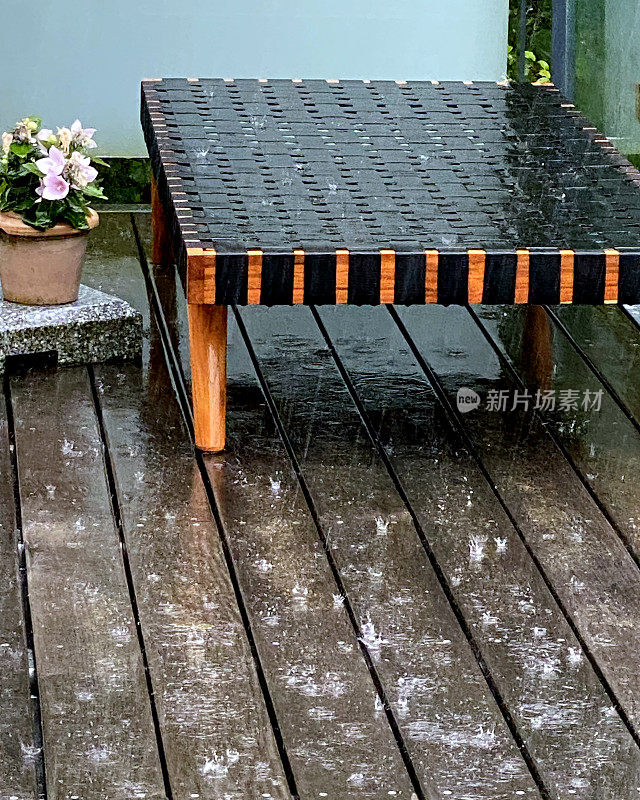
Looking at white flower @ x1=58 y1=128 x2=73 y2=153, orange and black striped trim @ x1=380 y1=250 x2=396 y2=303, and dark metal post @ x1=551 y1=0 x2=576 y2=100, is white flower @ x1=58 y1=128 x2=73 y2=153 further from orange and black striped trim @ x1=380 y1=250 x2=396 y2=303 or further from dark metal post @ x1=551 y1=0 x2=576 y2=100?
dark metal post @ x1=551 y1=0 x2=576 y2=100

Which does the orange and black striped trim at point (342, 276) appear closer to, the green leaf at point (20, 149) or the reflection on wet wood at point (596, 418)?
the reflection on wet wood at point (596, 418)

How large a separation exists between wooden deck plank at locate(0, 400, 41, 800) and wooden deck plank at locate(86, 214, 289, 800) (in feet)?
0.56

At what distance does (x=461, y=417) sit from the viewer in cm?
274

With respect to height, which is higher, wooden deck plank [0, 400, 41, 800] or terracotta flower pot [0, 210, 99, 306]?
terracotta flower pot [0, 210, 99, 306]

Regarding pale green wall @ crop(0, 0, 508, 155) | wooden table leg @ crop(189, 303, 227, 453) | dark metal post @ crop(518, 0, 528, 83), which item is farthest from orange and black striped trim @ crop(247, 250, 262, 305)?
dark metal post @ crop(518, 0, 528, 83)

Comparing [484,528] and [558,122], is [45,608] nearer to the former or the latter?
[484,528]

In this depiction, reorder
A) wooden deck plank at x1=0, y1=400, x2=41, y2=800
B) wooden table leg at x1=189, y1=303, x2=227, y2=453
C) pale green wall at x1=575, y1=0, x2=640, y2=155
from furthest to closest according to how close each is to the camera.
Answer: pale green wall at x1=575, y1=0, x2=640, y2=155, wooden table leg at x1=189, y1=303, x2=227, y2=453, wooden deck plank at x1=0, y1=400, x2=41, y2=800

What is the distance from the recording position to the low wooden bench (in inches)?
93.0

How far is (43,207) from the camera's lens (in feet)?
9.61

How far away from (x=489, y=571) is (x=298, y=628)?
13.9 inches

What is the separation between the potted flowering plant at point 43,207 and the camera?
2.90 metres

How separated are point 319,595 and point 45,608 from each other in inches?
16.4

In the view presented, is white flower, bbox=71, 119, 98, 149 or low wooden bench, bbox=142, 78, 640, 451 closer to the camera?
low wooden bench, bbox=142, 78, 640, 451

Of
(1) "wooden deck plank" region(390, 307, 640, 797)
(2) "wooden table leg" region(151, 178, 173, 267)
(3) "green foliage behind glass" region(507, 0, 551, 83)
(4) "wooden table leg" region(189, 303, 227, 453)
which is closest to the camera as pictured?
(1) "wooden deck plank" region(390, 307, 640, 797)
